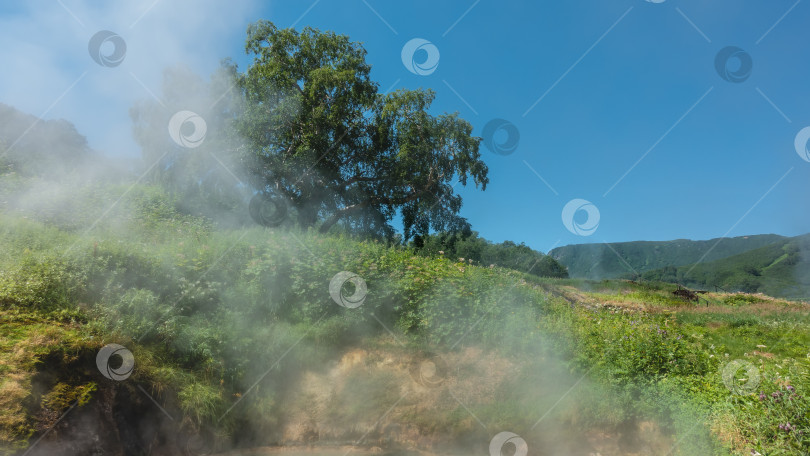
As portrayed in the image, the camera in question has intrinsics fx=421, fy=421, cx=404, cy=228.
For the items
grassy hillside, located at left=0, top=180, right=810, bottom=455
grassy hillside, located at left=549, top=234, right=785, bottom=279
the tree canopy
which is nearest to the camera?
grassy hillside, located at left=0, top=180, right=810, bottom=455

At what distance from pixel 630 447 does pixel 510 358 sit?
8.06ft

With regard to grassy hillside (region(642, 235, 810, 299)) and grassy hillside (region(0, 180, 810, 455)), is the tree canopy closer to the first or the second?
grassy hillside (region(0, 180, 810, 455))

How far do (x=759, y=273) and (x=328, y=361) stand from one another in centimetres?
12145

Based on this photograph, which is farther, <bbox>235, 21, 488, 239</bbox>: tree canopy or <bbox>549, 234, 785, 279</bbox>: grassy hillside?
<bbox>549, 234, 785, 279</bbox>: grassy hillside

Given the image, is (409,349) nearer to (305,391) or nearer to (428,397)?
(428,397)

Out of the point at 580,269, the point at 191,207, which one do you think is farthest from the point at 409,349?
the point at 580,269

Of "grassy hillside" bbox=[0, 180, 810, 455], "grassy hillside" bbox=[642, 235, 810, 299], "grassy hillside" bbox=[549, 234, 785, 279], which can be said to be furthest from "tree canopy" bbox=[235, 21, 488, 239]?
"grassy hillside" bbox=[549, 234, 785, 279]

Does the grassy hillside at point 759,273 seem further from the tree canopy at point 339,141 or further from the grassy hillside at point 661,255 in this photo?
the tree canopy at point 339,141

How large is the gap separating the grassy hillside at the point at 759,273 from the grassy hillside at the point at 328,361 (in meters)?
80.9

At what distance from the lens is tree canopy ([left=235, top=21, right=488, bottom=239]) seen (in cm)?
A: 1875

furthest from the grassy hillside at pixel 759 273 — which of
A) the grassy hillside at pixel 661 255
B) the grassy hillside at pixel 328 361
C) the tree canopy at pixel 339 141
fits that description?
the grassy hillside at pixel 328 361

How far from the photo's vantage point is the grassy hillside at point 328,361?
5.94 m

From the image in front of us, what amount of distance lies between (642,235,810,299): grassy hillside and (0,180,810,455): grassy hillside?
80.9 metres

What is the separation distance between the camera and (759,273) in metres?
96.8
